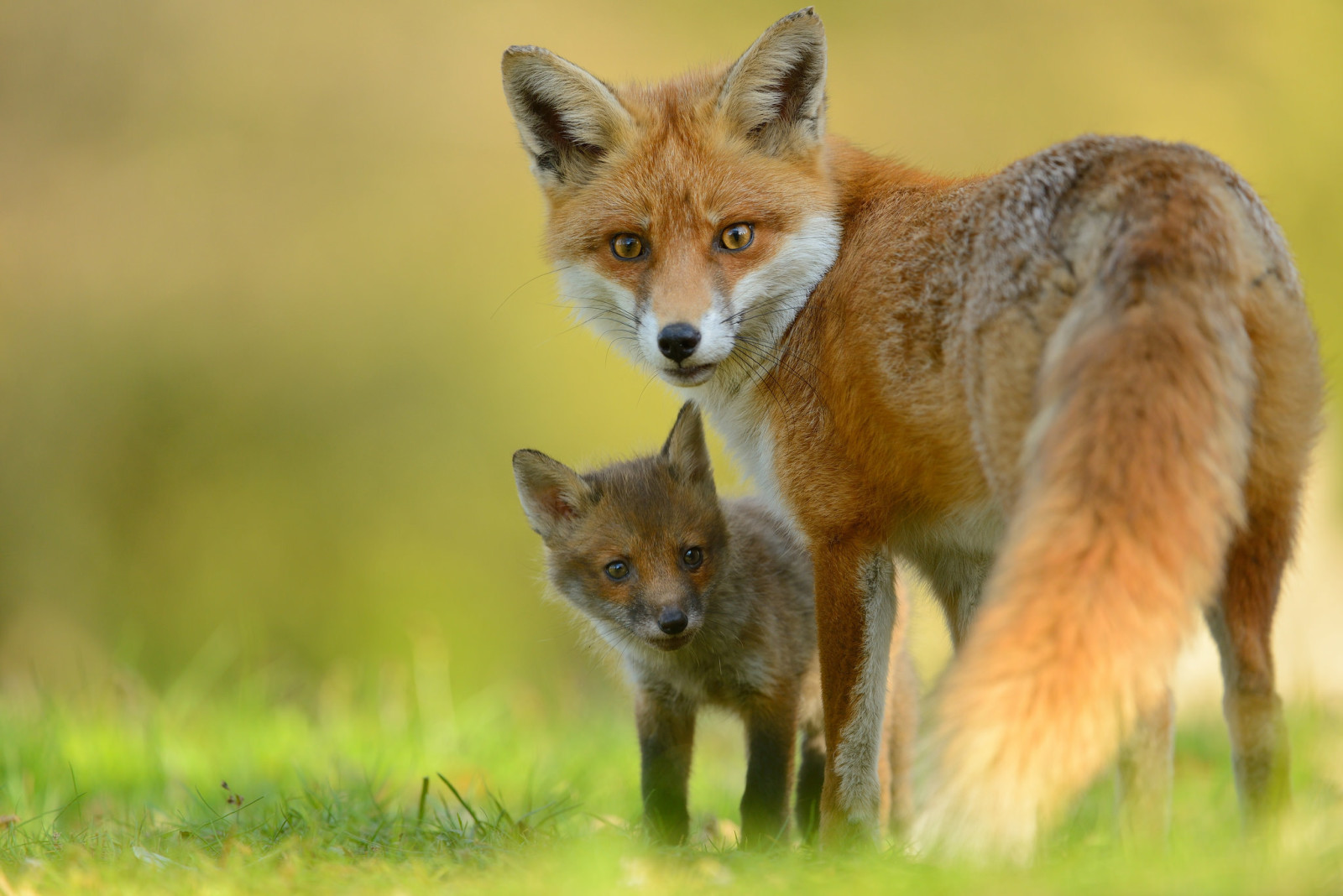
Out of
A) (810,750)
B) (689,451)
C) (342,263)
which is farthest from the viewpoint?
(342,263)

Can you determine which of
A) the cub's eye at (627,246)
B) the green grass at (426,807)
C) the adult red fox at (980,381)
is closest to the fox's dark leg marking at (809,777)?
the green grass at (426,807)

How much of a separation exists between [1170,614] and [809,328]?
187 centimetres

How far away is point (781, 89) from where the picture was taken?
4.50 metres

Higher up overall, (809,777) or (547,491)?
(547,491)

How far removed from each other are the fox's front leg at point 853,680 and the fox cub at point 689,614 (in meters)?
0.36

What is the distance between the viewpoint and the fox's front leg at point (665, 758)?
4.37 meters

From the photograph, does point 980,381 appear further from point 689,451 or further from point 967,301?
point 689,451

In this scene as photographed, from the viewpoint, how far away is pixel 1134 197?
126 inches

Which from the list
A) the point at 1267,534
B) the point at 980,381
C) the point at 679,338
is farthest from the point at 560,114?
the point at 1267,534

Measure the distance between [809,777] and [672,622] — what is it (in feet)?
3.39

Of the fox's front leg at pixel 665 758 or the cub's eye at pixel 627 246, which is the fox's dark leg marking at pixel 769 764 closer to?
the fox's front leg at pixel 665 758

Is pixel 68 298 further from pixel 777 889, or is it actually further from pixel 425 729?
pixel 777 889

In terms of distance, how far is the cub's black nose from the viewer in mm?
4371

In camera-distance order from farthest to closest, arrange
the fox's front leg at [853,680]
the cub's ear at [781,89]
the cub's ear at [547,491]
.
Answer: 1. the cub's ear at [547,491]
2. the cub's ear at [781,89]
3. the fox's front leg at [853,680]
